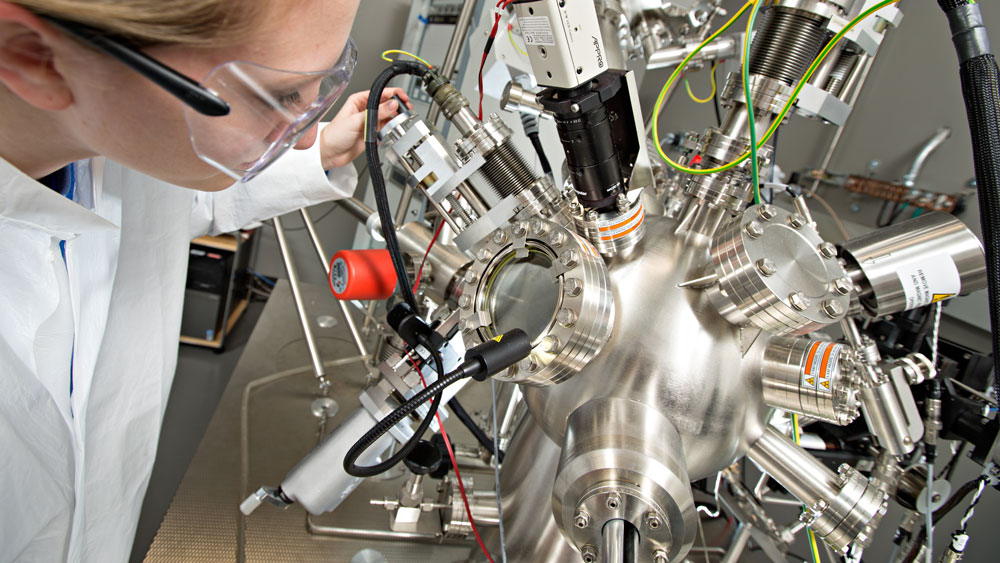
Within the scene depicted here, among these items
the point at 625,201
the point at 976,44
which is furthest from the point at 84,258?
the point at 976,44

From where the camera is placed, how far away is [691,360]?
0.44m

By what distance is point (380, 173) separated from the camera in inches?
22.5

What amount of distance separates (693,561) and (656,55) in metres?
0.83

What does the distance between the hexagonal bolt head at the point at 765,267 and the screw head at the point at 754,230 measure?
2 centimetres

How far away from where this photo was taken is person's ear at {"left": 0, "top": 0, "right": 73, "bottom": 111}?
0.30m

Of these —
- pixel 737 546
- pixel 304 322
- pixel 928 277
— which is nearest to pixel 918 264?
pixel 928 277

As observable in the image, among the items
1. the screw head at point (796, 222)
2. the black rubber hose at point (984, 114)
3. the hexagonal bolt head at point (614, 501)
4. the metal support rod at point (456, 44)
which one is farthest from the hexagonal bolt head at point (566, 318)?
the metal support rod at point (456, 44)

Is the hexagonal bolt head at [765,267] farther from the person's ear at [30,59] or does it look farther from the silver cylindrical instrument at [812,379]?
the person's ear at [30,59]

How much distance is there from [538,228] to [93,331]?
58 cm

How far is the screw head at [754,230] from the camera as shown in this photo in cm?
43

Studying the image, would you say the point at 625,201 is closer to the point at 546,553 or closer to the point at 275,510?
the point at 546,553

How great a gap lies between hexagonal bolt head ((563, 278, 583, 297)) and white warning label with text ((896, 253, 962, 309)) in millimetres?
310

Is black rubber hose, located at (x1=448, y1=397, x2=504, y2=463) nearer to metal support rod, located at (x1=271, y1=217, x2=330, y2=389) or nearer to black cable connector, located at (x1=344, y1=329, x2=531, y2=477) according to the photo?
black cable connector, located at (x1=344, y1=329, x2=531, y2=477)

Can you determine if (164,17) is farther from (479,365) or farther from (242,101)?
(479,365)
